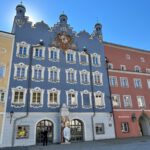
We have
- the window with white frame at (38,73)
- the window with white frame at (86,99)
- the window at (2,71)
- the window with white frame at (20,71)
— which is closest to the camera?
the window at (2,71)

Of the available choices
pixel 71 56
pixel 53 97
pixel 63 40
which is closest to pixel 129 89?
pixel 71 56

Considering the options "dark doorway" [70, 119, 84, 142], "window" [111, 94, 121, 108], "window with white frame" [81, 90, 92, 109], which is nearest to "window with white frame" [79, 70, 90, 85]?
"window with white frame" [81, 90, 92, 109]

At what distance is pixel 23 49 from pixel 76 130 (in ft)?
48.0

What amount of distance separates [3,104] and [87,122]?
1222cm

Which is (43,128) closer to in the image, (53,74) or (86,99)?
(86,99)

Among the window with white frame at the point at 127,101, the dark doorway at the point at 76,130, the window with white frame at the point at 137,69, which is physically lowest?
the dark doorway at the point at 76,130

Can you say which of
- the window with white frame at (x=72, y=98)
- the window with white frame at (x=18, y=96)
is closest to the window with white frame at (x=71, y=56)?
the window with white frame at (x=72, y=98)

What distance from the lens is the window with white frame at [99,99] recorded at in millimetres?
27084

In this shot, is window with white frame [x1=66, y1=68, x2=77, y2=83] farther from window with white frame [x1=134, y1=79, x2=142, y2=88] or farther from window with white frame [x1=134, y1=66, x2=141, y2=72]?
window with white frame [x1=134, y1=66, x2=141, y2=72]

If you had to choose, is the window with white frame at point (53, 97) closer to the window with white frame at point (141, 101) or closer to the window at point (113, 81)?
the window at point (113, 81)

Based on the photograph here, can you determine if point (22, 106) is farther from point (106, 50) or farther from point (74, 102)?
point (106, 50)

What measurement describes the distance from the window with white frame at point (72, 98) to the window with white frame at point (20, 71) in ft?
22.8

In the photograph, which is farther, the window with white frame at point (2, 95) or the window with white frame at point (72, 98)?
the window with white frame at point (72, 98)

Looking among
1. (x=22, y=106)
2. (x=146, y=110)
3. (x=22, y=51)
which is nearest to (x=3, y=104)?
(x=22, y=106)
